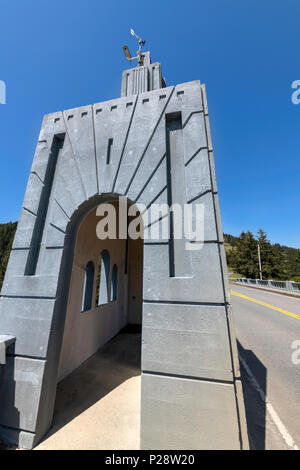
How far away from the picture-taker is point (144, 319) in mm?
2803

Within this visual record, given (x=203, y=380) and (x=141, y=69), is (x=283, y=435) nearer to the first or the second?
(x=203, y=380)

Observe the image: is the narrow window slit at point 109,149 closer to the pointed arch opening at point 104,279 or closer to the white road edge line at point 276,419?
the pointed arch opening at point 104,279

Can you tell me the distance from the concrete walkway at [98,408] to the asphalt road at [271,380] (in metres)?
2.17

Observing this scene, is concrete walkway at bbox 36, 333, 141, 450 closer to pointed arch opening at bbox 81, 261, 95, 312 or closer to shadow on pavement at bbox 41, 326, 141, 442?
shadow on pavement at bbox 41, 326, 141, 442

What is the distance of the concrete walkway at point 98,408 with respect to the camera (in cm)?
278

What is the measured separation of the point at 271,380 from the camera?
4.90 m

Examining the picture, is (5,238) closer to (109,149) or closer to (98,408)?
(109,149)

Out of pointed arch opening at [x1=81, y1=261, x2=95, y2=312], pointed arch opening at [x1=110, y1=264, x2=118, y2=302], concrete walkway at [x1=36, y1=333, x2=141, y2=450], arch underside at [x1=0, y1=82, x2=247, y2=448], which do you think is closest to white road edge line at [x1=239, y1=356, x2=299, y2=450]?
arch underside at [x1=0, y1=82, x2=247, y2=448]

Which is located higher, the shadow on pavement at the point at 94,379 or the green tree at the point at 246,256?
the green tree at the point at 246,256

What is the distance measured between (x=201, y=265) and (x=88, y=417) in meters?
3.53

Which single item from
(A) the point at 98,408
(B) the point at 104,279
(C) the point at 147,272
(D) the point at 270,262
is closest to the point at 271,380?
(A) the point at 98,408

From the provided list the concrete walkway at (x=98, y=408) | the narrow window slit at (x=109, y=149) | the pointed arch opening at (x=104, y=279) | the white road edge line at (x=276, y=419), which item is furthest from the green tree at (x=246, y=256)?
the narrow window slit at (x=109, y=149)
